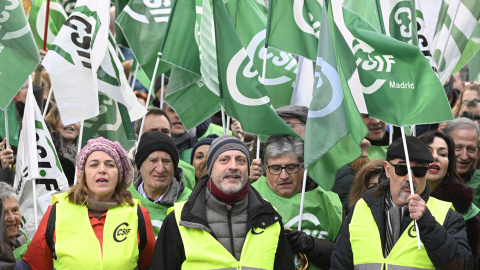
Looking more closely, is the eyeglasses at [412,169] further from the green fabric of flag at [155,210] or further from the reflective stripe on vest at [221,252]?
the green fabric of flag at [155,210]

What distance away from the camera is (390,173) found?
6.70 m

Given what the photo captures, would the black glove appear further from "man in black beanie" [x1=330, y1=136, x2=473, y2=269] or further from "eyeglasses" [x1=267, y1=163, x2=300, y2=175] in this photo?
"eyeglasses" [x1=267, y1=163, x2=300, y2=175]

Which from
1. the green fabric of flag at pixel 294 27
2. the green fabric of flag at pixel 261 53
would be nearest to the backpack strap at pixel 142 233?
the green fabric of flag at pixel 294 27

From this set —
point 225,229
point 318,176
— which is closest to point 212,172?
point 225,229

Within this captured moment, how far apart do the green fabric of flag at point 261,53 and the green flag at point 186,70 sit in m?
0.59

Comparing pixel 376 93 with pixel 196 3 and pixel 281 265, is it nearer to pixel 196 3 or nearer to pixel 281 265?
pixel 281 265

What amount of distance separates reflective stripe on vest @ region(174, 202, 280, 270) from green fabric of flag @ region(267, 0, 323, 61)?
231 cm

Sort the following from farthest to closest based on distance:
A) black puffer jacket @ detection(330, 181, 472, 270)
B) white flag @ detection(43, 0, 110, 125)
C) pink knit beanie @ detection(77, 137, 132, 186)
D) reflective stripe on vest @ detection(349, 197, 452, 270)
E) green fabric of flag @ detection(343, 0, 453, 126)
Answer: white flag @ detection(43, 0, 110, 125) → green fabric of flag @ detection(343, 0, 453, 126) → pink knit beanie @ detection(77, 137, 132, 186) → reflective stripe on vest @ detection(349, 197, 452, 270) → black puffer jacket @ detection(330, 181, 472, 270)

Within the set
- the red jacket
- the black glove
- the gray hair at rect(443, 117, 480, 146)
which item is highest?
the gray hair at rect(443, 117, 480, 146)

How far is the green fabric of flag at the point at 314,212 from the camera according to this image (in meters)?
7.21

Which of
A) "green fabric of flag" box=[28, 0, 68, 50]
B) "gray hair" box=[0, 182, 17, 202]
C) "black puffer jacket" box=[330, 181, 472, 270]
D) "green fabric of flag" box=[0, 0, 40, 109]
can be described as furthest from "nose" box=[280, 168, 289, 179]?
"green fabric of flag" box=[28, 0, 68, 50]

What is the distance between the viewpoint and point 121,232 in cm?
656

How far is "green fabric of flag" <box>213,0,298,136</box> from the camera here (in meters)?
7.67

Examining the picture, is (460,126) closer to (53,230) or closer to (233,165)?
(233,165)
